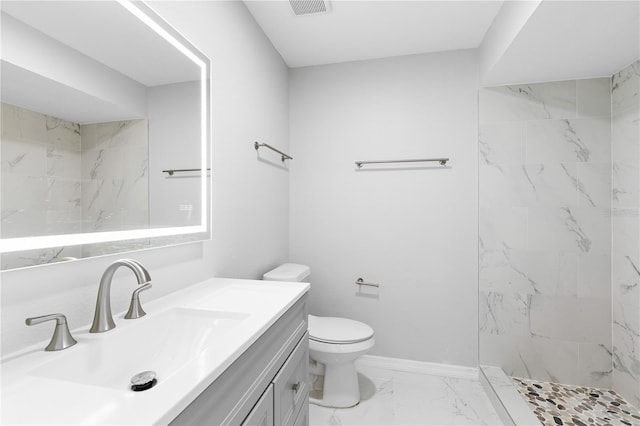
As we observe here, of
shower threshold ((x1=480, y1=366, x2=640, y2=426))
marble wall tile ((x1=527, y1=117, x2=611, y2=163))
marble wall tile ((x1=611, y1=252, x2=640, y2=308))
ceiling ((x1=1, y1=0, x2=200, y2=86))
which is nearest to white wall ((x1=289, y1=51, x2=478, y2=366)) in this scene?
shower threshold ((x1=480, y1=366, x2=640, y2=426))

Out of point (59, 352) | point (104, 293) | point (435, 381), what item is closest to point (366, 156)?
point (435, 381)

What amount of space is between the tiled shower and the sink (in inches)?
76.0

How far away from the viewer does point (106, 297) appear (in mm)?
853

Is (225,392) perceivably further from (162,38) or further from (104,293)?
(162,38)

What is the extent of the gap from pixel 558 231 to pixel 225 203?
7.05 ft

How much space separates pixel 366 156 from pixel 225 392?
6.41 feet

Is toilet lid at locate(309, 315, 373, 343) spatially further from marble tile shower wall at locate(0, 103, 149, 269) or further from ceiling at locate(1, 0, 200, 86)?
ceiling at locate(1, 0, 200, 86)

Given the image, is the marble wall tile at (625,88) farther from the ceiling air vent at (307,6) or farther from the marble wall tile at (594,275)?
the ceiling air vent at (307,6)

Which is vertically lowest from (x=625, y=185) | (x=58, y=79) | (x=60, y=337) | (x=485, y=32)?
(x=60, y=337)

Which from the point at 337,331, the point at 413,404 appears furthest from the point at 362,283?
the point at 413,404

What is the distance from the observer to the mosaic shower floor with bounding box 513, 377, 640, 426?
5.38 ft

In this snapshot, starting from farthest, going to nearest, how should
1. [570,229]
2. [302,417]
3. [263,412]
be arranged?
[570,229], [302,417], [263,412]

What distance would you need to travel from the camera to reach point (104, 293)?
0.85 m

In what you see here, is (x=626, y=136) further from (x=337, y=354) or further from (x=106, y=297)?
(x=106, y=297)
